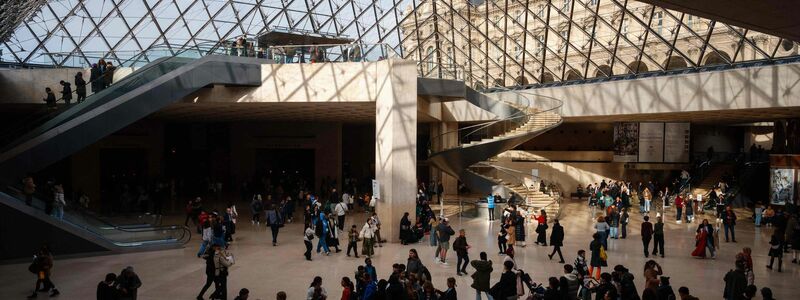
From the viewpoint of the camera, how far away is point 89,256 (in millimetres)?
14156

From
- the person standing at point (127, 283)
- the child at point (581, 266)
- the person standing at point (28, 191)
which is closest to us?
the person standing at point (127, 283)

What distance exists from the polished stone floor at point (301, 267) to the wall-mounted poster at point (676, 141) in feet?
38.0

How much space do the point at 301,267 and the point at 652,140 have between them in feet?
70.0

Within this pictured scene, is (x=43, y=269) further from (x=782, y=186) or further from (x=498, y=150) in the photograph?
(x=782, y=186)

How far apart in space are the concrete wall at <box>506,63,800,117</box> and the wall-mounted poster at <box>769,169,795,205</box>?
2.50 m

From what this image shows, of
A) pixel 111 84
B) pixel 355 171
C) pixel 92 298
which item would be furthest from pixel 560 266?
pixel 355 171

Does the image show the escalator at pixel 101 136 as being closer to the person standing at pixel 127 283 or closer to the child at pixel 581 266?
the person standing at pixel 127 283

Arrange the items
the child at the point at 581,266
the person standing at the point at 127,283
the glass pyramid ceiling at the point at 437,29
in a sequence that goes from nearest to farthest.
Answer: the person standing at the point at 127,283, the child at the point at 581,266, the glass pyramid ceiling at the point at 437,29

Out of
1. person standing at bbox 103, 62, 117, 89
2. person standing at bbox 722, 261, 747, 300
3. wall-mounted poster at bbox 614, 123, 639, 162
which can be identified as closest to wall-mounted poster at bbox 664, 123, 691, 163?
wall-mounted poster at bbox 614, 123, 639, 162

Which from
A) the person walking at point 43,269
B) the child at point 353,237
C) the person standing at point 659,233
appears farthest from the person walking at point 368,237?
the person standing at point 659,233

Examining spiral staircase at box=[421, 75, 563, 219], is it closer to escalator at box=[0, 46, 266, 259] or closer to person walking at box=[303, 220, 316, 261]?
escalator at box=[0, 46, 266, 259]

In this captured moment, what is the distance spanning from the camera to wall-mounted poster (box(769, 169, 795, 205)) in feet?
71.3

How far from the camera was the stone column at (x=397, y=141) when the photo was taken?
17359 mm

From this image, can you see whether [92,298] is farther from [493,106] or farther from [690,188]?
[690,188]
